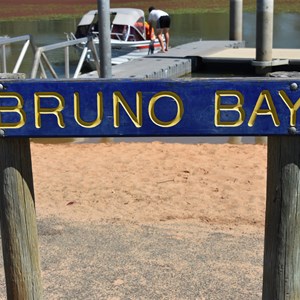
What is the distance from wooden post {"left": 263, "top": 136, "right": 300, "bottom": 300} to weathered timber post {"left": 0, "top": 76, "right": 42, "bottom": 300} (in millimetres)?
962

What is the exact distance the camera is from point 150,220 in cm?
567

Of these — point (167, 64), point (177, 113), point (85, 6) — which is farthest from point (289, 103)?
point (85, 6)

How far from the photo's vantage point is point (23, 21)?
3812 cm

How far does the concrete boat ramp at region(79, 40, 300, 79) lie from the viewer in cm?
1446

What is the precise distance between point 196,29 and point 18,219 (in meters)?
28.7

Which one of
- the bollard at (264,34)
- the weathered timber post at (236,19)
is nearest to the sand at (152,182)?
the bollard at (264,34)

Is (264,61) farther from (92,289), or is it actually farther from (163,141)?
(92,289)

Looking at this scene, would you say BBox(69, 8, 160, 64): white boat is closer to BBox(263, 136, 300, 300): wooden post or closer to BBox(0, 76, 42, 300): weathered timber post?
BBox(0, 76, 42, 300): weathered timber post

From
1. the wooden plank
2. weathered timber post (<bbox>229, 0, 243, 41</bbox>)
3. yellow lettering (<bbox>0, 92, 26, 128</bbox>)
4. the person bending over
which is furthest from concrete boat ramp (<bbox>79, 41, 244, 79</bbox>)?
yellow lettering (<bbox>0, 92, 26, 128</bbox>)

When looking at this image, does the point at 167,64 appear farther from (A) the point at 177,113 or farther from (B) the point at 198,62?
(A) the point at 177,113

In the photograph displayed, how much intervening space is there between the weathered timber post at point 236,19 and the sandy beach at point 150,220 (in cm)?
1080

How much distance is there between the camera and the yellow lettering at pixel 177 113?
248 centimetres

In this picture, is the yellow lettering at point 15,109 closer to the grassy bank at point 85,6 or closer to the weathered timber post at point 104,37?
the weathered timber post at point 104,37

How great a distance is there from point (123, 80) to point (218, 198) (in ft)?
12.8
